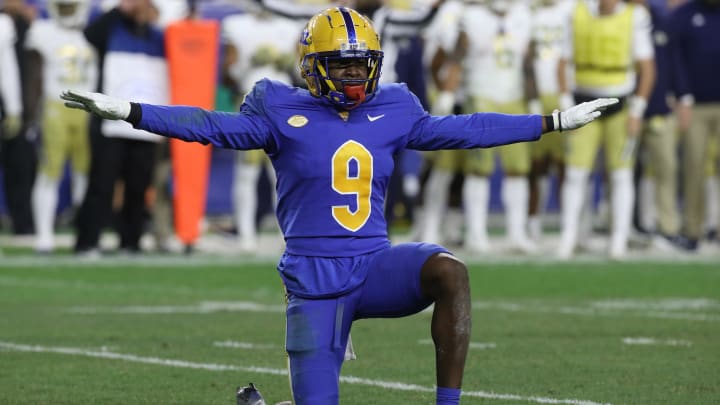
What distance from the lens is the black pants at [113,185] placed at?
13.9m

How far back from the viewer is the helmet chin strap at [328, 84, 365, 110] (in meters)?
5.36

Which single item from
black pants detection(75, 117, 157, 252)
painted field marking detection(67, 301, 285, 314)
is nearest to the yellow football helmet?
painted field marking detection(67, 301, 285, 314)

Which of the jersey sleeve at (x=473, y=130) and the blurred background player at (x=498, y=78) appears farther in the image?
the blurred background player at (x=498, y=78)

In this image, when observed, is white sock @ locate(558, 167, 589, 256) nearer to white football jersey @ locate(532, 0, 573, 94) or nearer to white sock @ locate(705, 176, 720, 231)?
white football jersey @ locate(532, 0, 573, 94)

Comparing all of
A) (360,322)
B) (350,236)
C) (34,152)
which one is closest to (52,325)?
(360,322)

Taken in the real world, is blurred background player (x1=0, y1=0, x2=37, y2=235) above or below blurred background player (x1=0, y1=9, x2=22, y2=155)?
below

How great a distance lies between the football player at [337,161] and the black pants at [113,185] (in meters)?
8.57

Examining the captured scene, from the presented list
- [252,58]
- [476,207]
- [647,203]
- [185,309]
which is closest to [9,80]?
[252,58]

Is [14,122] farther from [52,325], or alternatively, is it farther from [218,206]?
[52,325]

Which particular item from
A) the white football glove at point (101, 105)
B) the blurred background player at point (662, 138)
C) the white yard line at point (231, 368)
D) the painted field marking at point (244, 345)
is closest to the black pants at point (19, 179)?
the blurred background player at point (662, 138)

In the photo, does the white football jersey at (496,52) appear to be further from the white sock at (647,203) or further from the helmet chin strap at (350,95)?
the helmet chin strap at (350,95)

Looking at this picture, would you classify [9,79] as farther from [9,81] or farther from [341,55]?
[341,55]

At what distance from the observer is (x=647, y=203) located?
17.2m

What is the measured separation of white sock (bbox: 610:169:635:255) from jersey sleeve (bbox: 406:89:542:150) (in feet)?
28.1
